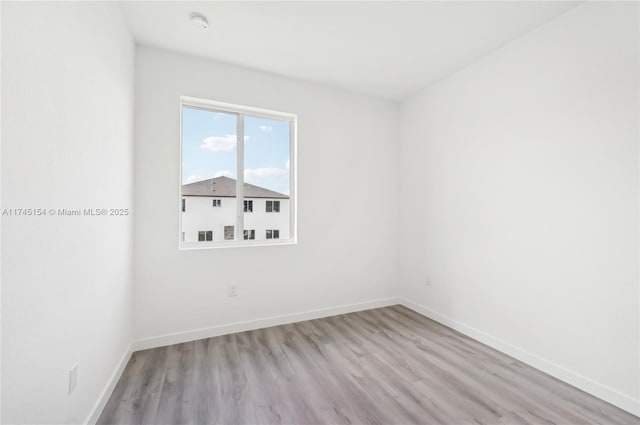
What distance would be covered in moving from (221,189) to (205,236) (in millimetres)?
500

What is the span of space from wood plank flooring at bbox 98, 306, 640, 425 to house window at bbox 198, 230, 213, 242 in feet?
3.10

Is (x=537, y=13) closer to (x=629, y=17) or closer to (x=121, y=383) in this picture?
→ (x=629, y=17)

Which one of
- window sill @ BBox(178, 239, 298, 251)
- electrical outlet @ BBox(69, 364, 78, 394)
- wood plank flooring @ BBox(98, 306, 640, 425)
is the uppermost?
window sill @ BBox(178, 239, 298, 251)

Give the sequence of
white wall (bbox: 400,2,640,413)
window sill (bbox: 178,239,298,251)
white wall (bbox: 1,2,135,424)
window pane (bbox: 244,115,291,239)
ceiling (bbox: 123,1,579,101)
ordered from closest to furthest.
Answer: white wall (bbox: 1,2,135,424)
white wall (bbox: 400,2,640,413)
ceiling (bbox: 123,1,579,101)
window sill (bbox: 178,239,298,251)
window pane (bbox: 244,115,291,239)

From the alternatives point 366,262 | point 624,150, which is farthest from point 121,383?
point 624,150

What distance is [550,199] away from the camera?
83.5 inches

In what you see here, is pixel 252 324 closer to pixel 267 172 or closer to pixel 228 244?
pixel 228 244

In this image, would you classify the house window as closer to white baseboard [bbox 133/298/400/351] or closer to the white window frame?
the white window frame

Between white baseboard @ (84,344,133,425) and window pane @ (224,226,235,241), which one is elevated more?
window pane @ (224,226,235,241)

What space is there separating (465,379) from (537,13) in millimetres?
2734

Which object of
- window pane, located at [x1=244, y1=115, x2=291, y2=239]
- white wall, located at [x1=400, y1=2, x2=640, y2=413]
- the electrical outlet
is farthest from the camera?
window pane, located at [x1=244, y1=115, x2=291, y2=239]

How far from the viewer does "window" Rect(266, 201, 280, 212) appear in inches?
121

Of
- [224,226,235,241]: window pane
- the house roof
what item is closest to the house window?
[224,226,235,241]: window pane

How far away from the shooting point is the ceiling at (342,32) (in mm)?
1993
